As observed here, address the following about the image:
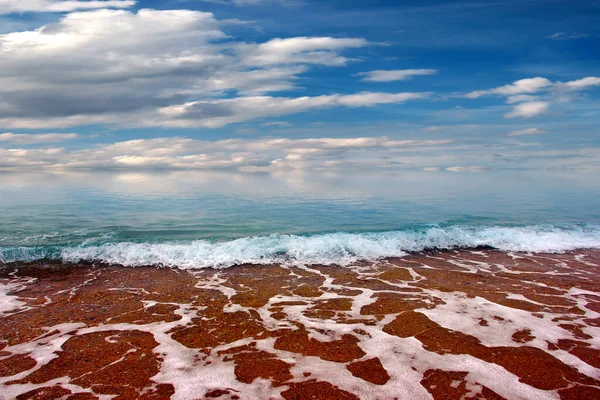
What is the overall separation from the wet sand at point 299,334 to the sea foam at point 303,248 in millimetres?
1707

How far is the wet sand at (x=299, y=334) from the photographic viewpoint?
7074 millimetres

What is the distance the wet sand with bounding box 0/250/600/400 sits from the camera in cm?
707

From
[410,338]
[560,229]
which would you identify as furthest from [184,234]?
[560,229]

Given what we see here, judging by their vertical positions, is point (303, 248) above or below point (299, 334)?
above

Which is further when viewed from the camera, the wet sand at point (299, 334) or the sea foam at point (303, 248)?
the sea foam at point (303, 248)

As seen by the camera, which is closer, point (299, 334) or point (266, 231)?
point (299, 334)

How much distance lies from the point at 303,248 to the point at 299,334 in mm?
9200

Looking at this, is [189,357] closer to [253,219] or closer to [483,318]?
[483,318]

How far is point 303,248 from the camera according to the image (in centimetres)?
1848

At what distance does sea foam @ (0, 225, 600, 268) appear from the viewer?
666 inches

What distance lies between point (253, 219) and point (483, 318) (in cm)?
1993

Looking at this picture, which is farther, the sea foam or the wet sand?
the sea foam

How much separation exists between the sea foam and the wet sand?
1707 mm

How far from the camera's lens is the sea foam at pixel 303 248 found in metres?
16.9
